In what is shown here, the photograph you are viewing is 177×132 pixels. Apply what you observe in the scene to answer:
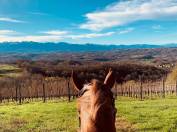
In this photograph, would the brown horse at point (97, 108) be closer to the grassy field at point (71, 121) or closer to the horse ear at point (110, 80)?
the horse ear at point (110, 80)

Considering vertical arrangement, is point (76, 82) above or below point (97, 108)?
above

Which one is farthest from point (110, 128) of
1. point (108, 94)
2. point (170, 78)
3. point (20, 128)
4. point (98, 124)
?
point (170, 78)

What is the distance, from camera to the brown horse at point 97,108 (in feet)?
8.34

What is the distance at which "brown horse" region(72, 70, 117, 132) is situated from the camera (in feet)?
8.34

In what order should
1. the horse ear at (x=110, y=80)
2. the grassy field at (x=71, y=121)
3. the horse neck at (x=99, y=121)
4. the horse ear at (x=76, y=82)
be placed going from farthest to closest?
the grassy field at (x=71, y=121)
the horse ear at (x=76, y=82)
the horse ear at (x=110, y=80)
the horse neck at (x=99, y=121)

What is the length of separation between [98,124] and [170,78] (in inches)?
1861

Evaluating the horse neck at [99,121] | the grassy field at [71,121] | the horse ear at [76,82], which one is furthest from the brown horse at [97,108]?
the grassy field at [71,121]

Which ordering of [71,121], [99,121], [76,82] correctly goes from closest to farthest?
[99,121] < [76,82] < [71,121]

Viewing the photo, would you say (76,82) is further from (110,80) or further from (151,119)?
(151,119)

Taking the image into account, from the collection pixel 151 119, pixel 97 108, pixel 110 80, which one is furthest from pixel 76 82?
pixel 151 119

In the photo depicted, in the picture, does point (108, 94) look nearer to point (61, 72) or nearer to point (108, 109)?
point (108, 109)

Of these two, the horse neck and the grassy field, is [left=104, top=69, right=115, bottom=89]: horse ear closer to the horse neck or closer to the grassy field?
the horse neck

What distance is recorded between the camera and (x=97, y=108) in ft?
8.57

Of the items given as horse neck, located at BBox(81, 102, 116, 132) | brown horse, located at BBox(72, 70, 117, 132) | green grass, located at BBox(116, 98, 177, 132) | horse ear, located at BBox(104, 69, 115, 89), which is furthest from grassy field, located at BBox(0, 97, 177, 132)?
horse neck, located at BBox(81, 102, 116, 132)
